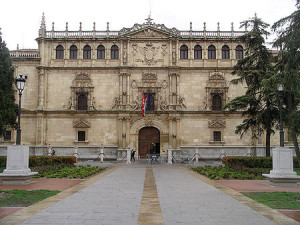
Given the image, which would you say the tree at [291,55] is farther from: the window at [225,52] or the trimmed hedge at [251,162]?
the window at [225,52]

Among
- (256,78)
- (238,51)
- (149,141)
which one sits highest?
(238,51)

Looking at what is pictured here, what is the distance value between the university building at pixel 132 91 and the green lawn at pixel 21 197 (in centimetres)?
2543

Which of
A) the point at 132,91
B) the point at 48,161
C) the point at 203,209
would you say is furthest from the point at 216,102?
the point at 203,209

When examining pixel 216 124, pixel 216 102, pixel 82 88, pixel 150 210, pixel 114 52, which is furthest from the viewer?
pixel 114 52

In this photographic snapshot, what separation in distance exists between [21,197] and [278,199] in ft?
30.8

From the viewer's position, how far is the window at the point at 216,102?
39.9 m

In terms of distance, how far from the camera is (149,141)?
3956cm

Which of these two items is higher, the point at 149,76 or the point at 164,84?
the point at 149,76

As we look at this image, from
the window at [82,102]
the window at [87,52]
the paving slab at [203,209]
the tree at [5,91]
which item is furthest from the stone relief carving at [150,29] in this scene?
the paving slab at [203,209]

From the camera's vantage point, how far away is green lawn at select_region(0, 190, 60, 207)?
434 inches

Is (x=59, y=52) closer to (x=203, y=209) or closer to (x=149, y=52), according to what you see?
(x=149, y=52)

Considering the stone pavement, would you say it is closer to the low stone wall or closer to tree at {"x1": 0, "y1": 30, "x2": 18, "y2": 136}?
tree at {"x1": 0, "y1": 30, "x2": 18, "y2": 136}

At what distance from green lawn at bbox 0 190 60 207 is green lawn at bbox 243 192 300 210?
7899 millimetres

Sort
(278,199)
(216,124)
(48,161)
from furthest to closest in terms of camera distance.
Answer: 1. (216,124)
2. (48,161)
3. (278,199)
